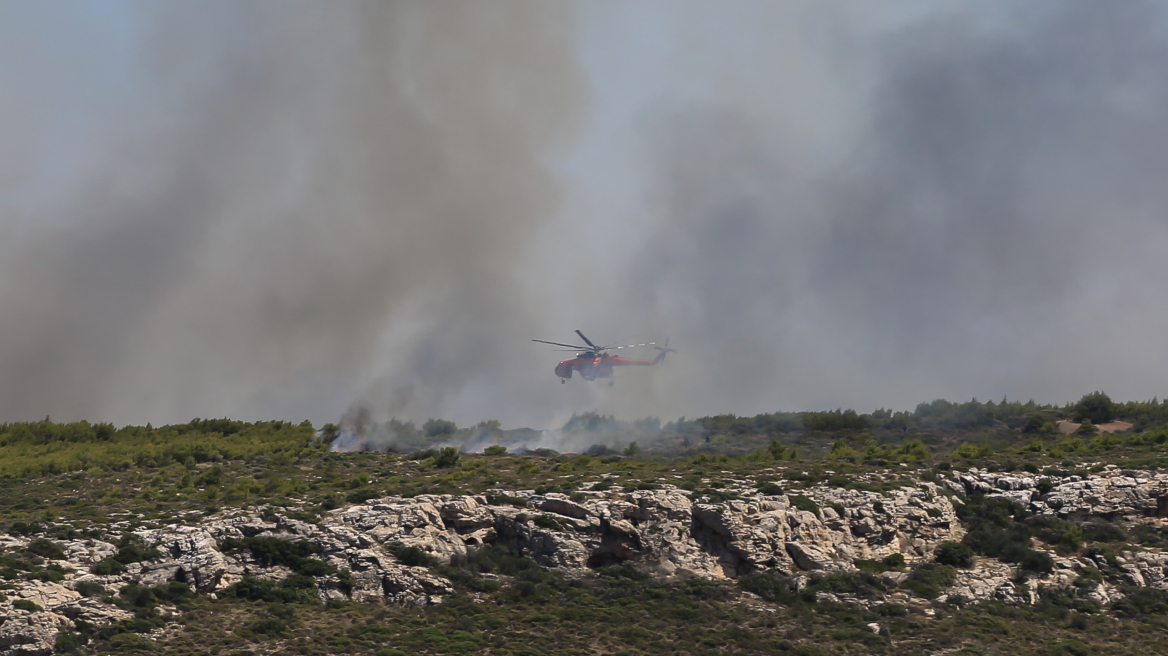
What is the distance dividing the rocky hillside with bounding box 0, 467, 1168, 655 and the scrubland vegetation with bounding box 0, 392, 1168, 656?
624 millimetres

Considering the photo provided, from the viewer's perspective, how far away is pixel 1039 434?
98000 millimetres

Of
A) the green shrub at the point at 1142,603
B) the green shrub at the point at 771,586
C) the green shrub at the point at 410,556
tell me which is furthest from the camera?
the green shrub at the point at 771,586

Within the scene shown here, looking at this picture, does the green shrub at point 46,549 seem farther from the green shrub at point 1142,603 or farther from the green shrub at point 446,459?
the green shrub at point 1142,603

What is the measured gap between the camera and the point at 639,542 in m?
62.9

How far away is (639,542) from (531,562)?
685 centimetres

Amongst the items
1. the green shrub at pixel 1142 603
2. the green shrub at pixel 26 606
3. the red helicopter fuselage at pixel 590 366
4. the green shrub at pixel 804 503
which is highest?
the red helicopter fuselage at pixel 590 366

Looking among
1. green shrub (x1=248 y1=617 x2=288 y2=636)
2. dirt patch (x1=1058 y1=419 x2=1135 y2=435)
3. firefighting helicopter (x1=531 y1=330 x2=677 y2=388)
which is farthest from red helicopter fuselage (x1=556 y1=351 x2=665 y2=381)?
green shrub (x1=248 y1=617 x2=288 y2=636)

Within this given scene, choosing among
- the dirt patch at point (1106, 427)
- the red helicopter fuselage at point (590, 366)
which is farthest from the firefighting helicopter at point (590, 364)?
the dirt patch at point (1106, 427)

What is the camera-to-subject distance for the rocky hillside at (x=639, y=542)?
5466 cm

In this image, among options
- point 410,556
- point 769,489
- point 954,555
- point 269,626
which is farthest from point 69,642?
point 954,555

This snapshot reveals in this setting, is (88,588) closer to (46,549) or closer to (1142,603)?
(46,549)

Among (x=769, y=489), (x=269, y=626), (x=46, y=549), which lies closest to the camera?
(x=269, y=626)

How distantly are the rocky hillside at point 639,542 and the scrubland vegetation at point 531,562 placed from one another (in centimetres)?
62

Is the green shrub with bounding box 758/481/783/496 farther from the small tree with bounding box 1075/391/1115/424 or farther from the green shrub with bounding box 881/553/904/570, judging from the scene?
the small tree with bounding box 1075/391/1115/424
